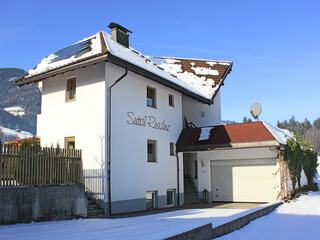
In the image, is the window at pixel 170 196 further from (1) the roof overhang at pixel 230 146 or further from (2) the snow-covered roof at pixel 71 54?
(2) the snow-covered roof at pixel 71 54

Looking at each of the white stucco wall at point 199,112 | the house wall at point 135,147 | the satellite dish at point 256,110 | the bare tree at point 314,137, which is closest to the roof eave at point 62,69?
the house wall at point 135,147

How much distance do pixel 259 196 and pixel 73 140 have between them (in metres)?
11.4

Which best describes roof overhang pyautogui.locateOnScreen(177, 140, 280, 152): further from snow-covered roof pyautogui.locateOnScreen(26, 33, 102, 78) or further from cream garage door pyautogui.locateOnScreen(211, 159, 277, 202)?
snow-covered roof pyautogui.locateOnScreen(26, 33, 102, 78)

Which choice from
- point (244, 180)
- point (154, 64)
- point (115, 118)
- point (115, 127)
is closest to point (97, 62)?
point (115, 118)

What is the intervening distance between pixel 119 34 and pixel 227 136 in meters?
8.16

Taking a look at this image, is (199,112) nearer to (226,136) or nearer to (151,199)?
(226,136)

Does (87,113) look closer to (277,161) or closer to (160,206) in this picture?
(160,206)

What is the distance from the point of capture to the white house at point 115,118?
56.3ft

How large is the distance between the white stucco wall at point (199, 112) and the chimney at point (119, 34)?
5539 millimetres

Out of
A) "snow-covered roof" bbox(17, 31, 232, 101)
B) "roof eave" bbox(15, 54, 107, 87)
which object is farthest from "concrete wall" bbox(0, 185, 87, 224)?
"snow-covered roof" bbox(17, 31, 232, 101)

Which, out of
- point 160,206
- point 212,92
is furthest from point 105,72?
point 212,92

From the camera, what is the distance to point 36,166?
45.5 feet

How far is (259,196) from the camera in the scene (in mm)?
23359

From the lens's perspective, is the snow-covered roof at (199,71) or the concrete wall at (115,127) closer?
the concrete wall at (115,127)
